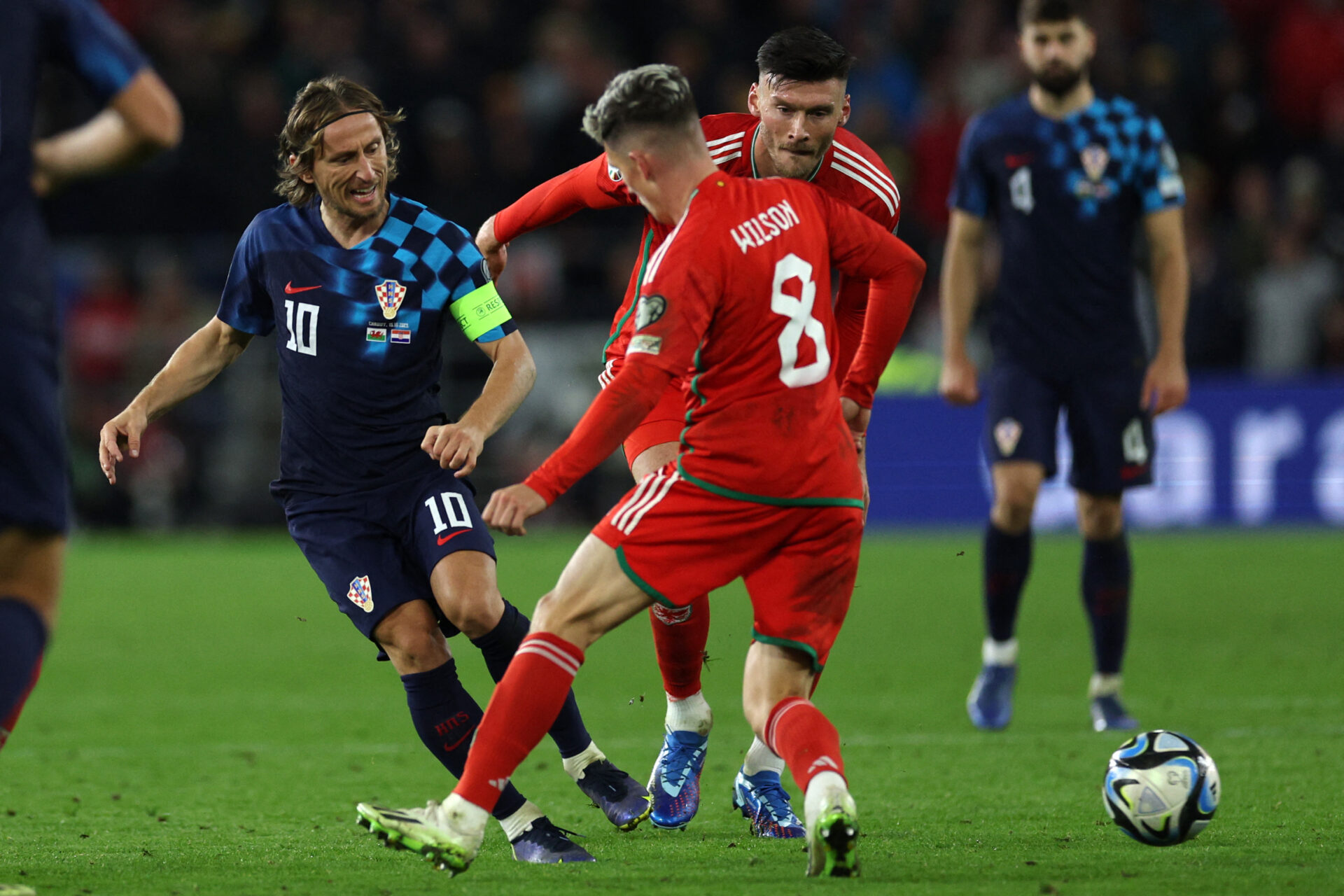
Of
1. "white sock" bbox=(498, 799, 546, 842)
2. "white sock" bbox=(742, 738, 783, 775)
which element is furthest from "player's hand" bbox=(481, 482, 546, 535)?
"white sock" bbox=(742, 738, 783, 775)

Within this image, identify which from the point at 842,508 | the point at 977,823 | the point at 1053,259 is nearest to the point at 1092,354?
the point at 1053,259

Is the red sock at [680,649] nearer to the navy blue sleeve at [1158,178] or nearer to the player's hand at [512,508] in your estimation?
the player's hand at [512,508]

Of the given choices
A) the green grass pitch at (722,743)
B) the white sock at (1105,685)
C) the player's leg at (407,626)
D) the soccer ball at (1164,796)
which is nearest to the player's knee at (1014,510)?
the white sock at (1105,685)

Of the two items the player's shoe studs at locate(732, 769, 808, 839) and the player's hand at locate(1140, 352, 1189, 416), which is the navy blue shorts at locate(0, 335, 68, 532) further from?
the player's hand at locate(1140, 352, 1189, 416)

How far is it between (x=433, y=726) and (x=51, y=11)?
2.02 metres

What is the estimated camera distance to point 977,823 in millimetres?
4836

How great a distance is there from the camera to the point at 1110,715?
21.6 feet

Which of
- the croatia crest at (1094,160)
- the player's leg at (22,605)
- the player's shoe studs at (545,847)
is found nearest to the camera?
the player's leg at (22,605)

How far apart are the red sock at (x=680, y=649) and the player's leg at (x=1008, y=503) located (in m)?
1.96

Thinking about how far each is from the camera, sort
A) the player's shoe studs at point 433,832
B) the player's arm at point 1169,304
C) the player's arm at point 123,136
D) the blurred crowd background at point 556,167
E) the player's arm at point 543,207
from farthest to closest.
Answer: the blurred crowd background at point 556,167 < the player's arm at point 1169,304 < the player's arm at point 543,207 < the player's shoe studs at point 433,832 < the player's arm at point 123,136

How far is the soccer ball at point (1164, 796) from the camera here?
173 inches

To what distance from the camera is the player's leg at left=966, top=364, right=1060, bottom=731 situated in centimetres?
668

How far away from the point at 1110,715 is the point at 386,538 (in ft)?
10.5

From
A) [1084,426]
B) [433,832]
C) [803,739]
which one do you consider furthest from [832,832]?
[1084,426]
